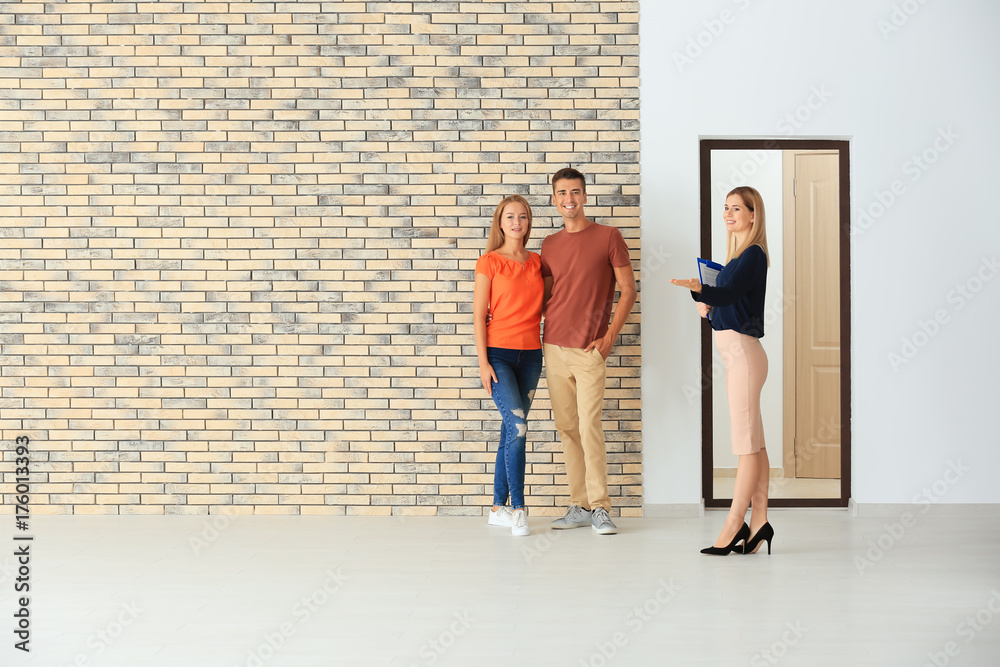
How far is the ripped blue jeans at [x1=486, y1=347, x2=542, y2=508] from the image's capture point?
15.8 feet

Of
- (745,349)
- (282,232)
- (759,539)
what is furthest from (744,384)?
(282,232)

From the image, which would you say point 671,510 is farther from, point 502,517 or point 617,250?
point 617,250

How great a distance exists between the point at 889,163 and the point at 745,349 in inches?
70.8

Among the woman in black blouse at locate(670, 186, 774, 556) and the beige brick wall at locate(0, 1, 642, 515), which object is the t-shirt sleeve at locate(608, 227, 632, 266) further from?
the woman in black blouse at locate(670, 186, 774, 556)

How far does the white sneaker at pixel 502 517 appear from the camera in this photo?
4.98m

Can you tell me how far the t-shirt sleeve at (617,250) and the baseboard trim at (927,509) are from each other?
2087 mm

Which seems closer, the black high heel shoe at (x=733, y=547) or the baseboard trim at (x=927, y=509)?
the black high heel shoe at (x=733, y=547)

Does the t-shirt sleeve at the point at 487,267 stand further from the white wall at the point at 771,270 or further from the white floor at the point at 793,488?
the white floor at the point at 793,488

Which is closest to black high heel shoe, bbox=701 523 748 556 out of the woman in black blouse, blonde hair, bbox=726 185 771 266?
the woman in black blouse

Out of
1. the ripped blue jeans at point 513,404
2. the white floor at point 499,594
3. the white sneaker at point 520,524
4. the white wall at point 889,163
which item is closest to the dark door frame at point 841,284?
the white wall at point 889,163

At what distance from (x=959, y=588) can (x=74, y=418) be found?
16.2 ft

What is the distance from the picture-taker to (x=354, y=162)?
5293 mm

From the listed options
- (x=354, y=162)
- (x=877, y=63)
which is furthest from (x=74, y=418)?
(x=877, y=63)

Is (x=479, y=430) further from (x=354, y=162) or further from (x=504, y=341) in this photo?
(x=354, y=162)
